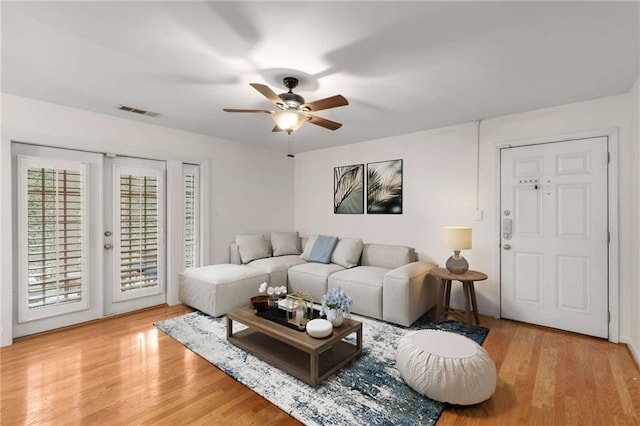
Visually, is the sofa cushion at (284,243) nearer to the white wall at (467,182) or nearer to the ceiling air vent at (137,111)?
the white wall at (467,182)

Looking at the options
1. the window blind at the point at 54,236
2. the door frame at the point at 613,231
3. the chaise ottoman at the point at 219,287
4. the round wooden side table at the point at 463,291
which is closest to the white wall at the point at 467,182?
the door frame at the point at 613,231

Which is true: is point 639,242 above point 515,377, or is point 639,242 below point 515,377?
above

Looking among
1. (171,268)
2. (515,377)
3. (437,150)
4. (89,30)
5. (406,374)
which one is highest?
(89,30)

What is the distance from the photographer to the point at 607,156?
292 centimetres

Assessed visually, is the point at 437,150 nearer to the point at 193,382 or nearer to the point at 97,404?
the point at 193,382

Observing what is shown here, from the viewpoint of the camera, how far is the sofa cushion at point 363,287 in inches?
136

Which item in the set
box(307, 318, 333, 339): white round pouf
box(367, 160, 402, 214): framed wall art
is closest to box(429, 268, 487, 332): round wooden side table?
box(367, 160, 402, 214): framed wall art

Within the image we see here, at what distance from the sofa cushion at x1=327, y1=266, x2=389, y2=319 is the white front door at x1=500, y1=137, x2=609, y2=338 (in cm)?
151

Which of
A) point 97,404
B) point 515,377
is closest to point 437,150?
point 515,377

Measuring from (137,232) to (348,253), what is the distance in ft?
9.38

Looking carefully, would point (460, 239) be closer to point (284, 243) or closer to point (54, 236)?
point (284, 243)

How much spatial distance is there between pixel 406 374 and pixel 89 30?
3.13m

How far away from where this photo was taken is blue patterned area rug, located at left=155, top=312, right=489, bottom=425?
185 centimetres

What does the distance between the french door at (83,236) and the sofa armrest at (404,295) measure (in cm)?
304
